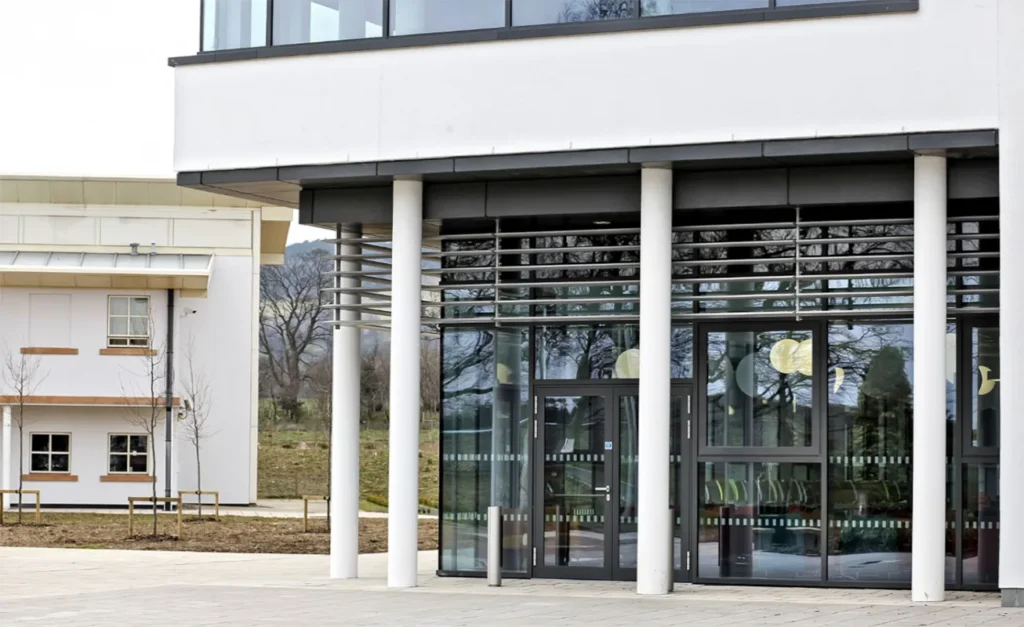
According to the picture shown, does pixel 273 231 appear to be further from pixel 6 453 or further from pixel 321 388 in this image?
pixel 321 388

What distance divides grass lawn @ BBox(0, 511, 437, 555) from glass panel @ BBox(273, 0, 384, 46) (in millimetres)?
10195

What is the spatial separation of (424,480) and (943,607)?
38387 millimetres

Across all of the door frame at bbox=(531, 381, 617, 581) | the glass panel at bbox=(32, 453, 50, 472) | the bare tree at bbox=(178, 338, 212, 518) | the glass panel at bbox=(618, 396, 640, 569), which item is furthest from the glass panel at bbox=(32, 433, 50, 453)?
the glass panel at bbox=(618, 396, 640, 569)

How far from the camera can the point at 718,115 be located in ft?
52.4

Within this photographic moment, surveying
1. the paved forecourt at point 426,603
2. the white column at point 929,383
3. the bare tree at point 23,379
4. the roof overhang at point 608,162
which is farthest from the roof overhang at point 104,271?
the white column at point 929,383

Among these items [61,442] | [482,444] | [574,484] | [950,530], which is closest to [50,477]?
[61,442]

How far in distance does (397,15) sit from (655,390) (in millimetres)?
4950

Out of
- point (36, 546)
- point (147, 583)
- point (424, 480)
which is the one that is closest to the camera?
point (147, 583)

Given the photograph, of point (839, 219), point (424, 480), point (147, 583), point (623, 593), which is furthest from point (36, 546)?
point (424, 480)

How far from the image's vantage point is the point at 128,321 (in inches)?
1492

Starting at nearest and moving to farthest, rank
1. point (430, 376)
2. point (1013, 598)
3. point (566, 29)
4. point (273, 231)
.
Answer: point (1013, 598), point (566, 29), point (273, 231), point (430, 376)

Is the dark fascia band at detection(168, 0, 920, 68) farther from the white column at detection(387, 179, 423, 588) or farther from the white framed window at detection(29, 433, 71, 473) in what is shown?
the white framed window at detection(29, 433, 71, 473)

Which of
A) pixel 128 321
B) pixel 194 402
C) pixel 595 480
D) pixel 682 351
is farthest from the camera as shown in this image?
pixel 128 321

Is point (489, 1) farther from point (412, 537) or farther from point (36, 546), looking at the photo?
point (36, 546)
